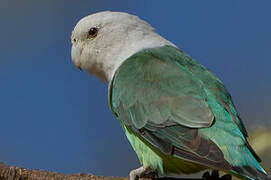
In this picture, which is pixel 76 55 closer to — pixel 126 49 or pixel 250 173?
pixel 126 49

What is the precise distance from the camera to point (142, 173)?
4527 mm

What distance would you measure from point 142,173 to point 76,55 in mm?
1644

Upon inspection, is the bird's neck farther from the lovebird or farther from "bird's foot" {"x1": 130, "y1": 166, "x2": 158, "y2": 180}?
"bird's foot" {"x1": 130, "y1": 166, "x2": 158, "y2": 180}

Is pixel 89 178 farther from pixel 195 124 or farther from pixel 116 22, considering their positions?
pixel 116 22

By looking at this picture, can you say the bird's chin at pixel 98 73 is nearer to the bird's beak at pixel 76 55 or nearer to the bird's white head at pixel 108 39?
the bird's white head at pixel 108 39

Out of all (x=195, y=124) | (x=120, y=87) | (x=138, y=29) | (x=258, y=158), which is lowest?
(x=258, y=158)

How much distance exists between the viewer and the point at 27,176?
13.2ft

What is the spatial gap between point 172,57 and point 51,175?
5.16ft

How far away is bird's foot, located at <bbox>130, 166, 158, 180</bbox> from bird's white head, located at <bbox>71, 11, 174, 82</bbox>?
1.15 m

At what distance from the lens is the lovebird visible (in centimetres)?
395

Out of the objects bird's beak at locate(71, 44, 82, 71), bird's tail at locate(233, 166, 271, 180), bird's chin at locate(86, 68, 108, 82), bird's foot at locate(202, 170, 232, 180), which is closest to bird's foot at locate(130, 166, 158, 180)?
bird's foot at locate(202, 170, 232, 180)

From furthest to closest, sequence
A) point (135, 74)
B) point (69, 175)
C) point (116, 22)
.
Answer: point (116, 22)
point (135, 74)
point (69, 175)

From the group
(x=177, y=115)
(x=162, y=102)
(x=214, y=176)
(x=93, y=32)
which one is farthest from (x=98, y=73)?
(x=214, y=176)

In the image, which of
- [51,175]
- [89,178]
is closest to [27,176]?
[51,175]
